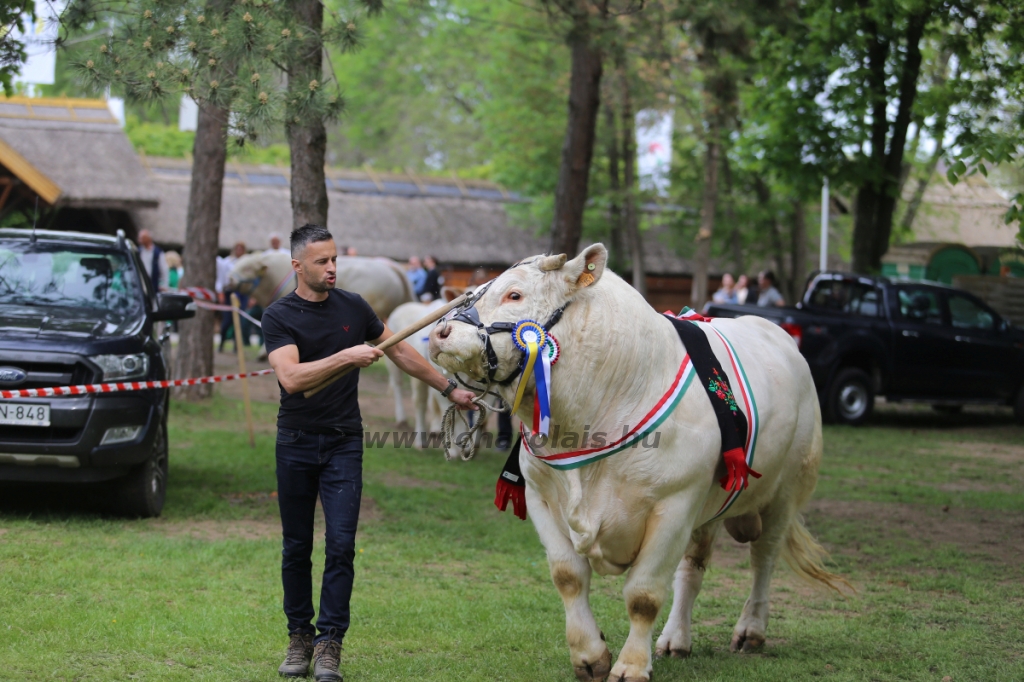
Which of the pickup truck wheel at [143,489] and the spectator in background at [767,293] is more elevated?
the spectator in background at [767,293]

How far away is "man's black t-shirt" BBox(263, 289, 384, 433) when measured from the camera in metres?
4.60

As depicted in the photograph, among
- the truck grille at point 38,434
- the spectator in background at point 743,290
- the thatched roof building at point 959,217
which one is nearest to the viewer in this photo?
the truck grille at point 38,434

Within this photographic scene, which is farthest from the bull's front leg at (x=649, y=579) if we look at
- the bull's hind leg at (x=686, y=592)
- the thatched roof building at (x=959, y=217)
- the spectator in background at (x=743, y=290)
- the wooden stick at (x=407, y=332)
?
the thatched roof building at (x=959, y=217)

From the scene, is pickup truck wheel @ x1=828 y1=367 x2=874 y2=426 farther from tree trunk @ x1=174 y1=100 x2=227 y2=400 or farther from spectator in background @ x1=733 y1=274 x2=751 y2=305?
tree trunk @ x1=174 y1=100 x2=227 y2=400

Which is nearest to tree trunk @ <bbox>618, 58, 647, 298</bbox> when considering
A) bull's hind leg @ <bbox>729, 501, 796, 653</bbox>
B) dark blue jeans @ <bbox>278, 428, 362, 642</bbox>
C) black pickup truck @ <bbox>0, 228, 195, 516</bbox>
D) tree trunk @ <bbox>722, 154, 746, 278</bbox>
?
tree trunk @ <bbox>722, 154, 746, 278</bbox>

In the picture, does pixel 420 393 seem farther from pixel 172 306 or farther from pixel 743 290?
pixel 743 290

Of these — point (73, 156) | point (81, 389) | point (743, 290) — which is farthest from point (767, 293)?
point (73, 156)

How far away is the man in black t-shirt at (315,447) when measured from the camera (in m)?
4.56

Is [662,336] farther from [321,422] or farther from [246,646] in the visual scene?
[246,646]

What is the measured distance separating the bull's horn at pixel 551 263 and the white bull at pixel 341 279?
12.1 meters

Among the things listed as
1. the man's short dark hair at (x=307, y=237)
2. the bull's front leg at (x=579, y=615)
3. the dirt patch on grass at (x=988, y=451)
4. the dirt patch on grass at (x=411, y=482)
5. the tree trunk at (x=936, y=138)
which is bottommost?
the dirt patch on grass at (x=988, y=451)

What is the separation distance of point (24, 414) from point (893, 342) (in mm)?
12053

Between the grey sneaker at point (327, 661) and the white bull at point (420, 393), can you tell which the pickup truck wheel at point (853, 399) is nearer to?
the white bull at point (420, 393)

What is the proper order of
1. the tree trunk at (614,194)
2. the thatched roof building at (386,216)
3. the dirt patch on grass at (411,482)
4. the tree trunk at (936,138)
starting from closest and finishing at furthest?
the dirt patch on grass at (411,482) < the tree trunk at (936,138) < the tree trunk at (614,194) < the thatched roof building at (386,216)
